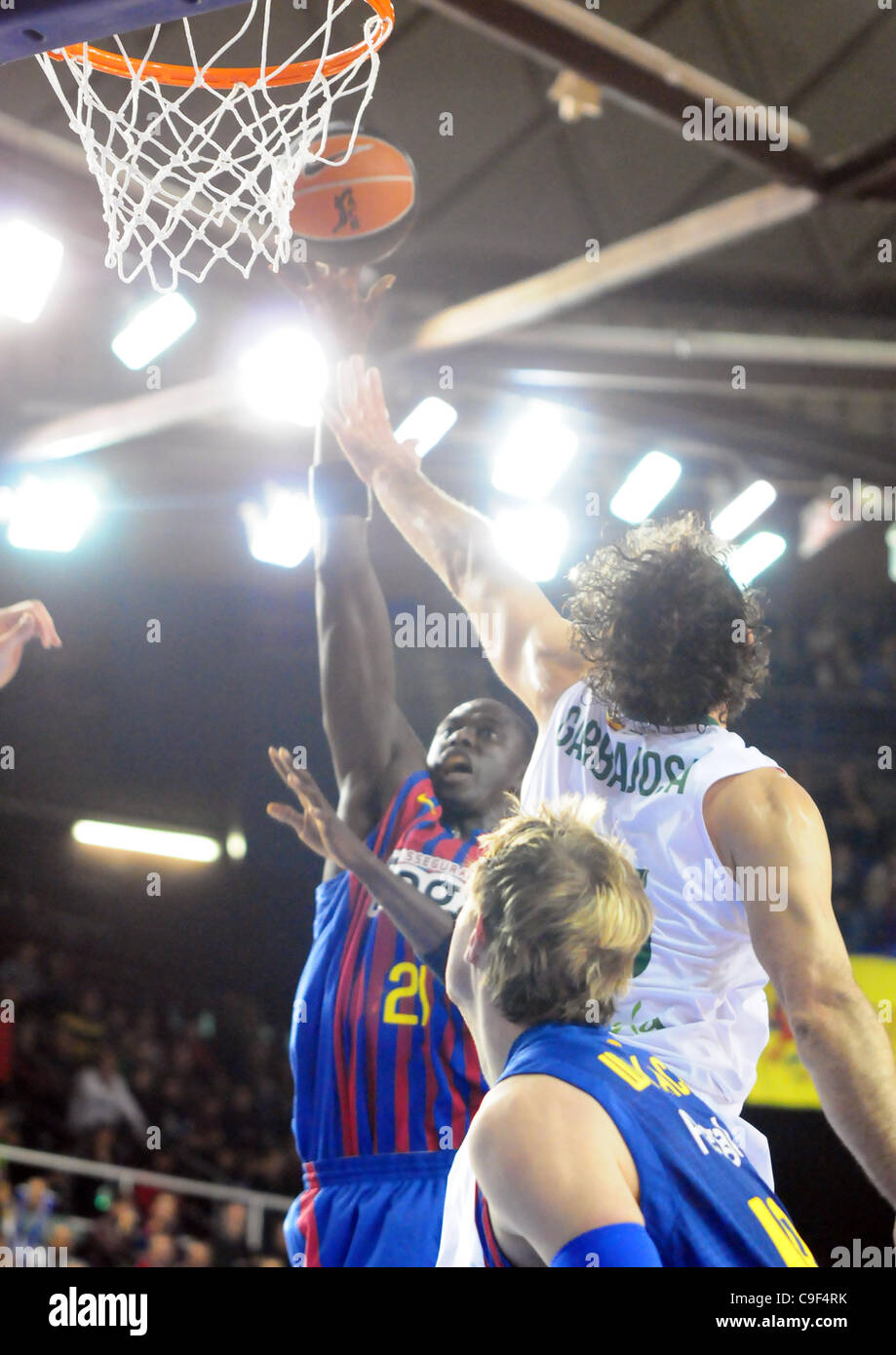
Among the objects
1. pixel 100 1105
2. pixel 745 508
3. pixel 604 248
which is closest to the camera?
pixel 604 248

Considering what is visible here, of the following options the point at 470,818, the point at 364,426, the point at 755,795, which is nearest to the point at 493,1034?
the point at 755,795

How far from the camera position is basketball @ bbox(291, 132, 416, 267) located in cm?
413

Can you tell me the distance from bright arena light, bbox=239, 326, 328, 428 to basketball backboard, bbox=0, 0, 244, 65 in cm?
426

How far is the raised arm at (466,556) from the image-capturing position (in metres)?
2.90

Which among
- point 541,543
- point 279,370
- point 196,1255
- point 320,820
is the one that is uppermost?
point 279,370

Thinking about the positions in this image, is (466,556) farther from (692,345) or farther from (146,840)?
(146,840)

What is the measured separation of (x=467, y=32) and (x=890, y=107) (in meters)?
2.51

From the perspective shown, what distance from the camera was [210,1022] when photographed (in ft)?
36.6

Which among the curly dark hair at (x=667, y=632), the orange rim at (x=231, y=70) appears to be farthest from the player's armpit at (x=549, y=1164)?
the orange rim at (x=231, y=70)

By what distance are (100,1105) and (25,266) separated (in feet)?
18.5

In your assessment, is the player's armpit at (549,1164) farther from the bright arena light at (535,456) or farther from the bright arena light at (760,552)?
the bright arena light at (535,456)

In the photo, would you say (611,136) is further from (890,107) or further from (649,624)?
(649,624)

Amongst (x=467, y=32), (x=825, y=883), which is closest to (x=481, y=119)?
(x=467, y=32)

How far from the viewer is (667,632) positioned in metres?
2.65
